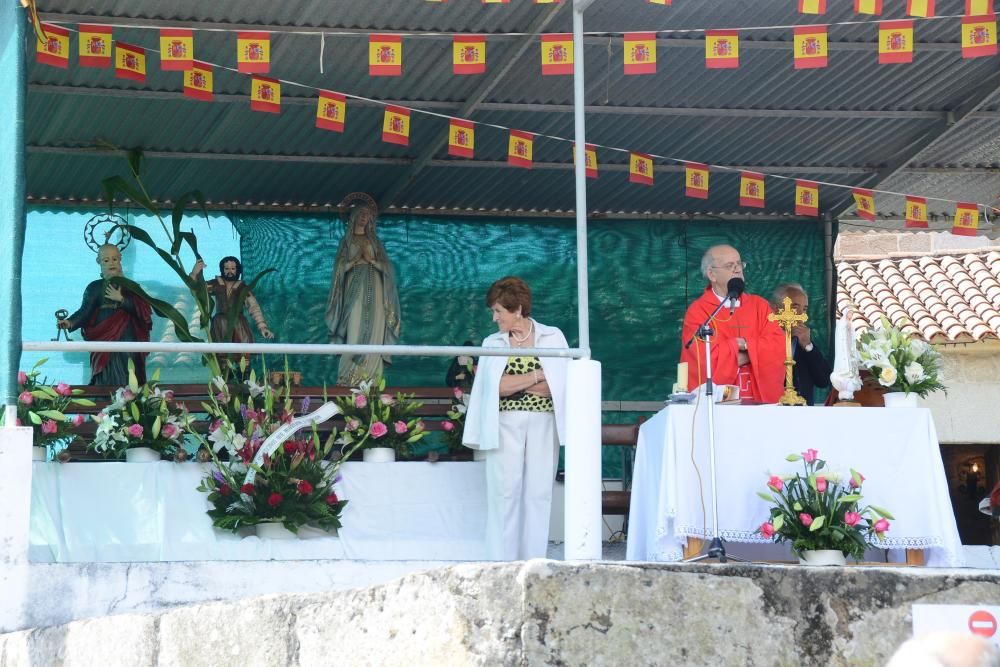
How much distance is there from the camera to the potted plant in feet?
24.1

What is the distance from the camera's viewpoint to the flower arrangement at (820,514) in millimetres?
6605

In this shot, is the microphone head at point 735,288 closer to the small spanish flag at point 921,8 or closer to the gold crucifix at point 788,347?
the gold crucifix at point 788,347

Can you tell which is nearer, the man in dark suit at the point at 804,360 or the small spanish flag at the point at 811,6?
the small spanish flag at the point at 811,6

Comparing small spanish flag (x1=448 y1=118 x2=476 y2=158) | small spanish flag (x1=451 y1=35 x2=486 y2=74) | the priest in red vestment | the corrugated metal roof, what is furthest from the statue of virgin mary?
the priest in red vestment

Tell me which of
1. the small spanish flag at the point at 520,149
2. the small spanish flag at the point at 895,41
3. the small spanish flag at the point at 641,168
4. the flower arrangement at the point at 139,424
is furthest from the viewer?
the small spanish flag at the point at 641,168

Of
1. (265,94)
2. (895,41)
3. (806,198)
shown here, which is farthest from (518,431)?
(806,198)

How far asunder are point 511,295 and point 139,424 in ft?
7.13

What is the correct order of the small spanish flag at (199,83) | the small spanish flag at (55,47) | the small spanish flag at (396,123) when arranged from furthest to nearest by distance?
the small spanish flag at (396,123), the small spanish flag at (199,83), the small spanish flag at (55,47)

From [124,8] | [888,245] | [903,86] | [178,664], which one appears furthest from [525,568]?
[888,245]

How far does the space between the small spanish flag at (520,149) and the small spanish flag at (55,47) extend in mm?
3226

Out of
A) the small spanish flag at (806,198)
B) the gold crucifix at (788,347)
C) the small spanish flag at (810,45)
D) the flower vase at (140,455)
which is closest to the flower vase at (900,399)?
A: the gold crucifix at (788,347)

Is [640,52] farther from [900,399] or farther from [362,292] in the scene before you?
[362,292]

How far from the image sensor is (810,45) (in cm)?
898

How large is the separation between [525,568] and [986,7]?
5.19 m
